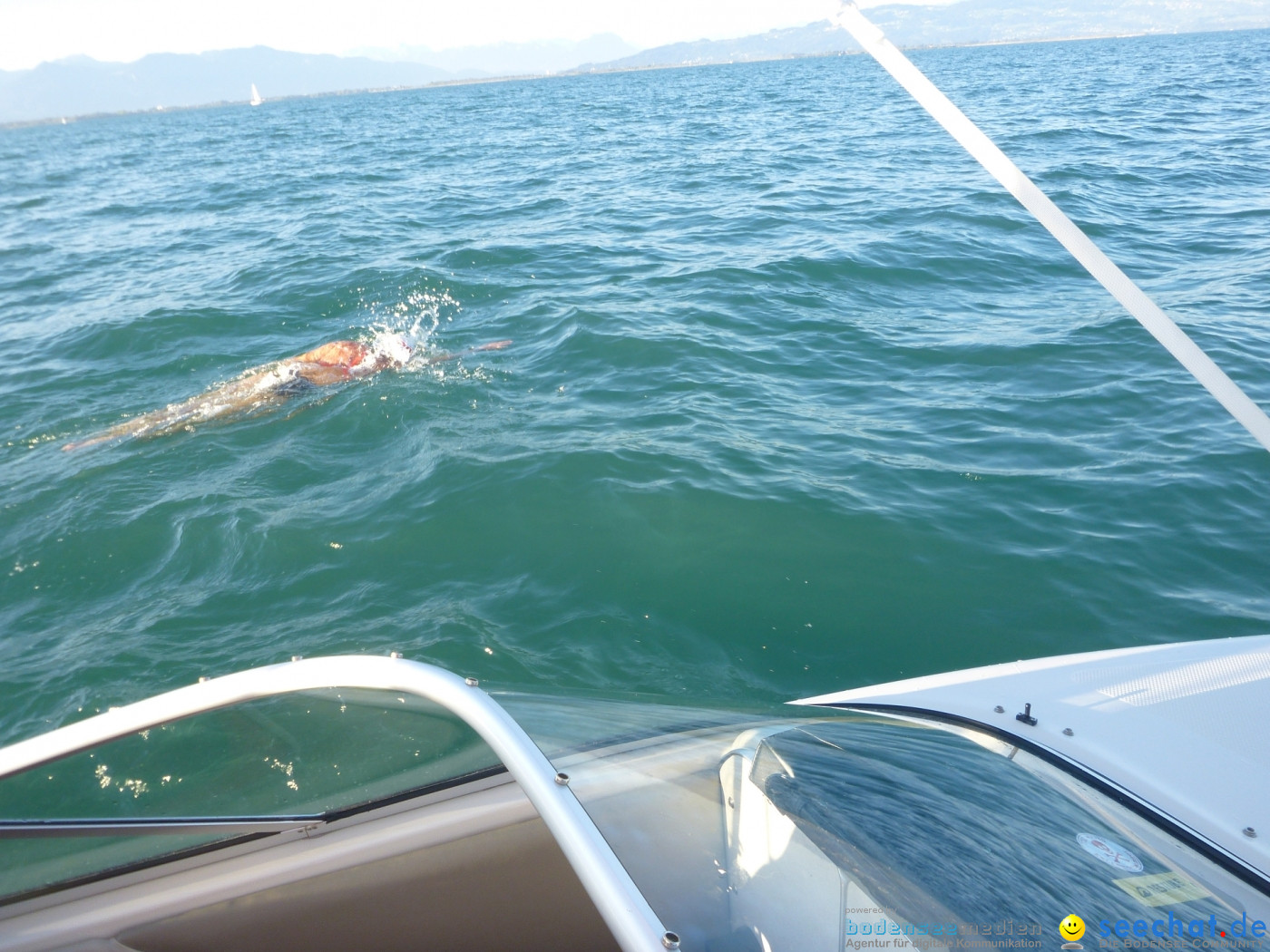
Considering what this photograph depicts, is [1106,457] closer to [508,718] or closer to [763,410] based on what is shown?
[763,410]

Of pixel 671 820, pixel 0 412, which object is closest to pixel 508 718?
pixel 671 820

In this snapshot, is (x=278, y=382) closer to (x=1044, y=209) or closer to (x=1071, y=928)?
(x=1044, y=209)

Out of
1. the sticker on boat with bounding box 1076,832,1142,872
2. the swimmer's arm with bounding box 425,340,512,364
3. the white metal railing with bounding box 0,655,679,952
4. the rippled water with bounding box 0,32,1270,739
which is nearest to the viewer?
the white metal railing with bounding box 0,655,679,952

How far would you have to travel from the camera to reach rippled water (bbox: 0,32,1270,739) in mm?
4074

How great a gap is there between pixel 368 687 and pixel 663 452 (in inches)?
166

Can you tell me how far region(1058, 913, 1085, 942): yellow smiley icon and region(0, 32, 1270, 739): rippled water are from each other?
1180mm

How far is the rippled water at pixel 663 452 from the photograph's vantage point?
4.07 m

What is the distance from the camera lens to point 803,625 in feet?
13.3

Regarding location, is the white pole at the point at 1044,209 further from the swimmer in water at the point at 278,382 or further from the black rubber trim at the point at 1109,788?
the swimmer in water at the point at 278,382

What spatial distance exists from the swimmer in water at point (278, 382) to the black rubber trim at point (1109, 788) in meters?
5.85

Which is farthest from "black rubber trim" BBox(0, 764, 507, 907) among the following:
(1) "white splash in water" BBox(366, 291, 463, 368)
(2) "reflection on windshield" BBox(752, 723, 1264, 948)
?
(1) "white splash in water" BBox(366, 291, 463, 368)

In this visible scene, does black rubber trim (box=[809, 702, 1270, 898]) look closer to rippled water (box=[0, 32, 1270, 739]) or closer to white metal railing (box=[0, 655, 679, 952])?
rippled water (box=[0, 32, 1270, 739])

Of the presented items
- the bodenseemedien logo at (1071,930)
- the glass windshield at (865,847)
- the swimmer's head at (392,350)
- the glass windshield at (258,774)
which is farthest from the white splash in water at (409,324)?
the bodenseemedien logo at (1071,930)

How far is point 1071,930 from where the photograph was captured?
124cm
